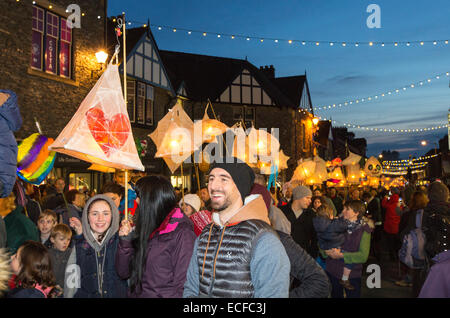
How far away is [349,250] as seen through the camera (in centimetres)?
596

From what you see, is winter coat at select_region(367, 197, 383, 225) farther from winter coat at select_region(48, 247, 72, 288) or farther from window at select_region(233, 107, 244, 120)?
window at select_region(233, 107, 244, 120)

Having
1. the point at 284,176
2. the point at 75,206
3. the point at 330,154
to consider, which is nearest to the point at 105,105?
the point at 75,206

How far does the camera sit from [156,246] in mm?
3352

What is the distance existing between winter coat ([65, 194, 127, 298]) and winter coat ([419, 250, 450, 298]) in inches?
107

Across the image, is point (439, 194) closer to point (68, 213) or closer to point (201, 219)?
point (201, 219)

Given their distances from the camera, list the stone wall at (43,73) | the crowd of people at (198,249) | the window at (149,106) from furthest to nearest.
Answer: the window at (149,106), the stone wall at (43,73), the crowd of people at (198,249)

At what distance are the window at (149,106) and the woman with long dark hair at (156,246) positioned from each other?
17.0m

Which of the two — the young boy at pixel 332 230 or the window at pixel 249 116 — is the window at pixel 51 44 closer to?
the young boy at pixel 332 230

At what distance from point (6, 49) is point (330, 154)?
47.9 metres

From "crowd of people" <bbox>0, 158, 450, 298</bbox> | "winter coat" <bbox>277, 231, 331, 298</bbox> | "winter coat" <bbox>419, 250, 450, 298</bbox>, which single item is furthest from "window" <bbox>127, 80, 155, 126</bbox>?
"winter coat" <bbox>419, 250, 450, 298</bbox>

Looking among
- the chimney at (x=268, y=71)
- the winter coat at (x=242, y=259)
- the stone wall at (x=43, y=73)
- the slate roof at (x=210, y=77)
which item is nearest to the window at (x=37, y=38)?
the stone wall at (x=43, y=73)

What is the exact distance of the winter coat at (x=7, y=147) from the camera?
242cm

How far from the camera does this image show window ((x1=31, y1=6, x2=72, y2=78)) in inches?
500
